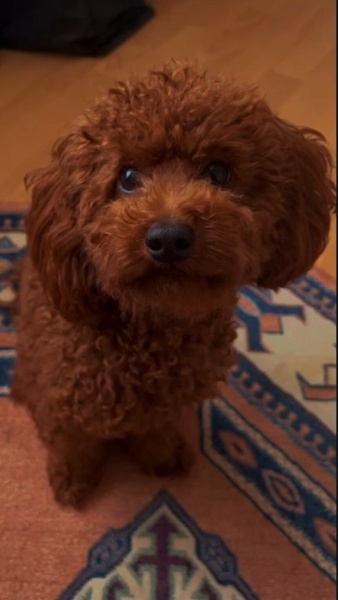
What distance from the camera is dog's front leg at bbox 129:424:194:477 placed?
1.19 m

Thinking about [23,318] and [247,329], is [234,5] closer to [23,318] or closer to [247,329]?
[23,318]

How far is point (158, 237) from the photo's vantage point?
0.69m

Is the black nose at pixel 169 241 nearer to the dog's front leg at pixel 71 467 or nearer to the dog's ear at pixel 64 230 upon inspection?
the dog's ear at pixel 64 230

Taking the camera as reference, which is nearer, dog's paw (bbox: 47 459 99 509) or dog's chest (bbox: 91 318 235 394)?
dog's chest (bbox: 91 318 235 394)

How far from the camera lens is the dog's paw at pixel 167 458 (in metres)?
1.21

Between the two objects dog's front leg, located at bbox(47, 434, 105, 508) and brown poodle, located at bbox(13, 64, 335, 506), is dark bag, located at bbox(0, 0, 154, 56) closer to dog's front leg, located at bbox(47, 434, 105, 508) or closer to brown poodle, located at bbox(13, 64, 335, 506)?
brown poodle, located at bbox(13, 64, 335, 506)

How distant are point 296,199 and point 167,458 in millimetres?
579

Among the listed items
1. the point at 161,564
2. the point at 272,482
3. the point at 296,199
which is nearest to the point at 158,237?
the point at 296,199

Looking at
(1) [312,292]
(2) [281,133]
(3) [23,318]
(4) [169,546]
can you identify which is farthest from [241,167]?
(1) [312,292]

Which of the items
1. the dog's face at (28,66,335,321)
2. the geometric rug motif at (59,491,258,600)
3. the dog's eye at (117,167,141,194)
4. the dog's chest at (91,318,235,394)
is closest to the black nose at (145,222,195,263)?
the dog's face at (28,66,335,321)

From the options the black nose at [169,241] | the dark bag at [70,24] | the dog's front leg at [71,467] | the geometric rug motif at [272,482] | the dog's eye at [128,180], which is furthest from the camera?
the geometric rug motif at [272,482]

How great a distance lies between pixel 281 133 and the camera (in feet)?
2.80

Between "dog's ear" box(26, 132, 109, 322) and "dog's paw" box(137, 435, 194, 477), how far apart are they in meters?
0.42

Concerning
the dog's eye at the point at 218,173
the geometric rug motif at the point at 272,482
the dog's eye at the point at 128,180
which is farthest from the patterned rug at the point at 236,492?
the dog's eye at the point at 218,173
